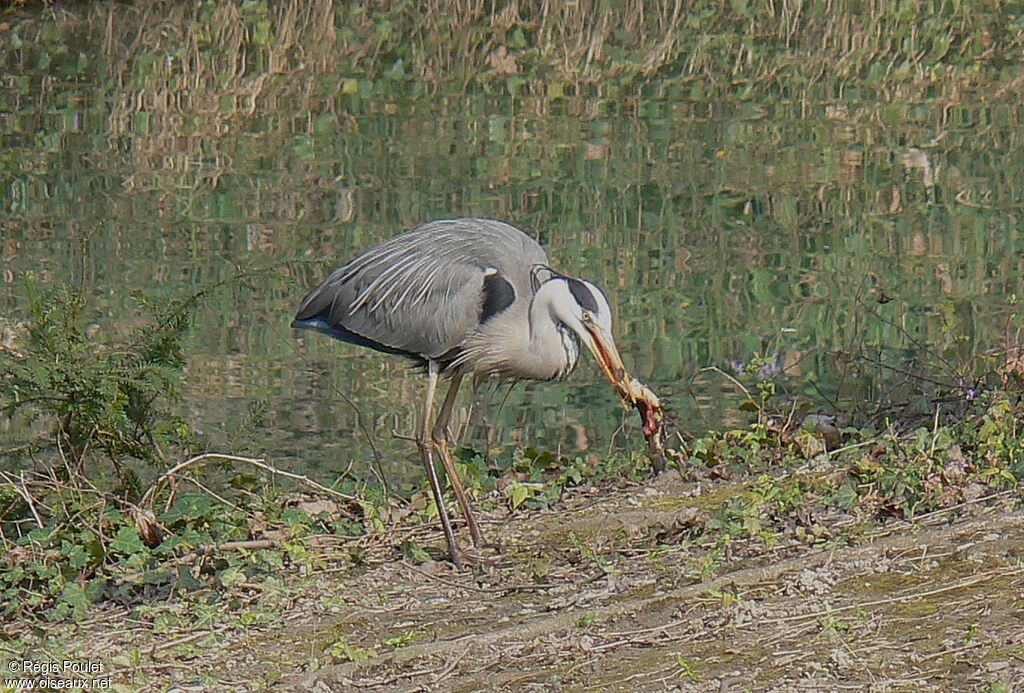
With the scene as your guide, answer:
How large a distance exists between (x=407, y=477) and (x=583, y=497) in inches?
40.4

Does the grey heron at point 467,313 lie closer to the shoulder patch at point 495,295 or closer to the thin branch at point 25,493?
the shoulder patch at point 495,295

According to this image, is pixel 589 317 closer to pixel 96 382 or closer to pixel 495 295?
pixel 495 295

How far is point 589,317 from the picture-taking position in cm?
533

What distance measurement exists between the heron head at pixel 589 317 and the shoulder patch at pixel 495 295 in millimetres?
208

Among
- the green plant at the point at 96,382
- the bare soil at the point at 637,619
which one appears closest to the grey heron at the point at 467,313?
the bare soil at the point at 637,619

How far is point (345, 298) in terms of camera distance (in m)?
5.91

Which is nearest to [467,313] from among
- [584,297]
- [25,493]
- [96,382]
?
[584,297]

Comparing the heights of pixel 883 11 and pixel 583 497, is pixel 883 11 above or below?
above

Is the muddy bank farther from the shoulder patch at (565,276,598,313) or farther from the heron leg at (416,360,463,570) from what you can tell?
the shoulder patch at (565,276,598,313)

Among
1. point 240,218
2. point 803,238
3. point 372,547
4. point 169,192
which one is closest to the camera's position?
point 372,547

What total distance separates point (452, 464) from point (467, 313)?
565 mm

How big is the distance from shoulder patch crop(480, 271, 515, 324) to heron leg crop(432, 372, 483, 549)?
0.33m

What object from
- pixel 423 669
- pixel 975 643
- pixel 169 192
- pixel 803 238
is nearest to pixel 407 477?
pixel 423 669

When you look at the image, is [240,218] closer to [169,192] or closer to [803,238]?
[169,192]
